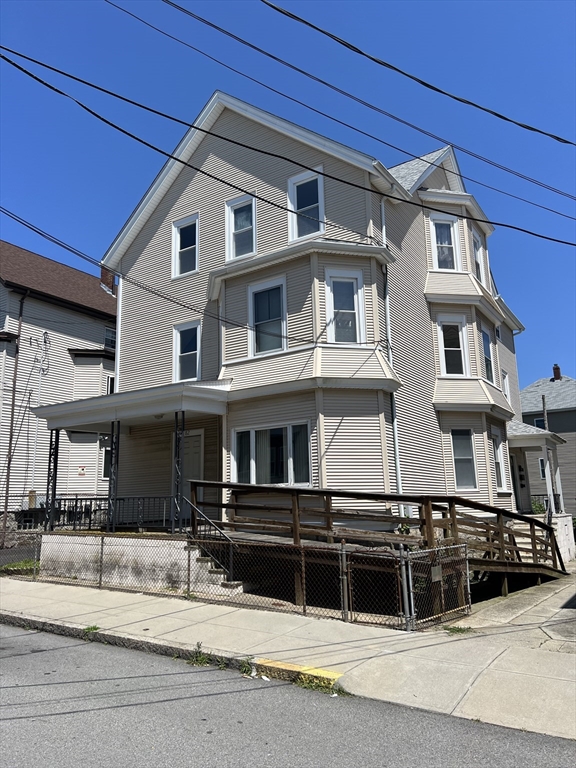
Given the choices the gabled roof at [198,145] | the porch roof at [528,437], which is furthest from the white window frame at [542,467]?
the gabled roof at [198,145]

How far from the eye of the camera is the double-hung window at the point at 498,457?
59.9 feet

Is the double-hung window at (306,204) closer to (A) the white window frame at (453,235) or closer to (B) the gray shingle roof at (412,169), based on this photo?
(B) the gray shingle roof at (412,169)

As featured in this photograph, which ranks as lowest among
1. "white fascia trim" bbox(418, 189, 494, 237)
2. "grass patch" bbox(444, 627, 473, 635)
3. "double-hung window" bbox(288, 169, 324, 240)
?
"grass patch" bbox(444, 627, 473, 635)

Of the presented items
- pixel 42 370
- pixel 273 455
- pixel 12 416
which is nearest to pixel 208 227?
pixel 273 455

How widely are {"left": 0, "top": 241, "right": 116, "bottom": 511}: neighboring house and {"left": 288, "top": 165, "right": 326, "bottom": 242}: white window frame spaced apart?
12462 millimetres

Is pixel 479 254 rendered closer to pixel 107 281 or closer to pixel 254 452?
pixel 254 452

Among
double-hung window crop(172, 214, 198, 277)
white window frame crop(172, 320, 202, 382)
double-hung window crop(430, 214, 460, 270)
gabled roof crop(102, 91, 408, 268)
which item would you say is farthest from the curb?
double-hung window crop(430, 214, 460, 270)

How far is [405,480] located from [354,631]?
6925mm

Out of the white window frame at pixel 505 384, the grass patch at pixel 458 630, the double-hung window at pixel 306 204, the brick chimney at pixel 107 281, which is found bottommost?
the grass patch at pixel 458 630

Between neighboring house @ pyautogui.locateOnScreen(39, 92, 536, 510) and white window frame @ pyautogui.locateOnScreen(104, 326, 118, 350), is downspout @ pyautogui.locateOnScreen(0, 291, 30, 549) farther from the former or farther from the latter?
neighboring house @ pyautogui.locateOnScreen(39, 92, 536, 510)

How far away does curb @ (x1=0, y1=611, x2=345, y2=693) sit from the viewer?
20.9 ft

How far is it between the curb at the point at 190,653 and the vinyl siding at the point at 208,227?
27.5 feet

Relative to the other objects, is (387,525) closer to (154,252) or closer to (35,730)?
(35,730)

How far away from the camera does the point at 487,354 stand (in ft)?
65.0
